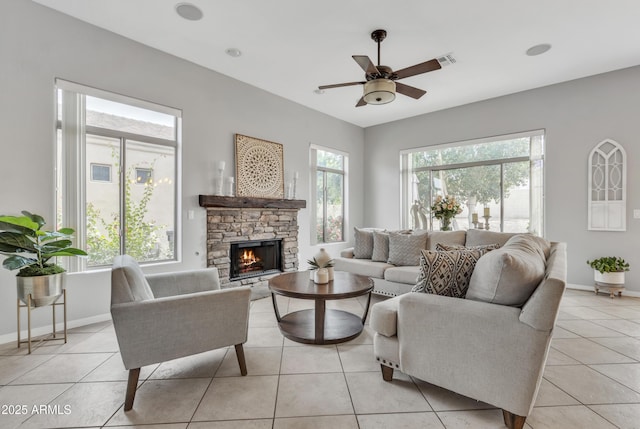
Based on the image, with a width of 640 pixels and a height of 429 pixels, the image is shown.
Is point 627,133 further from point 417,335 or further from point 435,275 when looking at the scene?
point 417,335

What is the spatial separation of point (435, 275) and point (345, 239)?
4.53 meters

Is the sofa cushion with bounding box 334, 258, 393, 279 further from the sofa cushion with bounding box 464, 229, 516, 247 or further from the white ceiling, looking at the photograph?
the white ceiling

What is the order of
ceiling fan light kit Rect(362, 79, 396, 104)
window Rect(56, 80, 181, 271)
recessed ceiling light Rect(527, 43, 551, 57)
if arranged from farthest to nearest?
1. recessed ceiling light Rect(527, 43, 551, 57)
2. window Rect(56, 80, 181, 271)
3. ceiling fan light kit Rect(362, 79, 396, 104)

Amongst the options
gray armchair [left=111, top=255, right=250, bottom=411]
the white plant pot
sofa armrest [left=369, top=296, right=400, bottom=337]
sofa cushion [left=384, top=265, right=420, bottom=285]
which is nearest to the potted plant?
gray armchair [left=111, top=255, right=250, bottom=411]

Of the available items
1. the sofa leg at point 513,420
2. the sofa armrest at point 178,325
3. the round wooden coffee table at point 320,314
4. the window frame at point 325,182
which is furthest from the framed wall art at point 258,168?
the sofa leg at point 513,420

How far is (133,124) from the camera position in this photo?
3539 mm

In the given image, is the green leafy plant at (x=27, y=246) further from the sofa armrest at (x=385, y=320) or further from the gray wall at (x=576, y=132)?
the gray wall at (x=576, y=132)

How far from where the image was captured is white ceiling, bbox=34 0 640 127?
2.86 metres

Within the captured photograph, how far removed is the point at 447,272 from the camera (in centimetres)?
192

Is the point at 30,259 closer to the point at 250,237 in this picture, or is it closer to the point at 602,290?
the point at 250,237

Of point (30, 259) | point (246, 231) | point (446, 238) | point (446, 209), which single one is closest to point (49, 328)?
point (30, 259)

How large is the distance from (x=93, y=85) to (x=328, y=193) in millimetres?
4020

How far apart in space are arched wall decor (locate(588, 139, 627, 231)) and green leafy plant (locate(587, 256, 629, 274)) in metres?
0.44

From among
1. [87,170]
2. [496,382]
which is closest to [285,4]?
[87,170]
